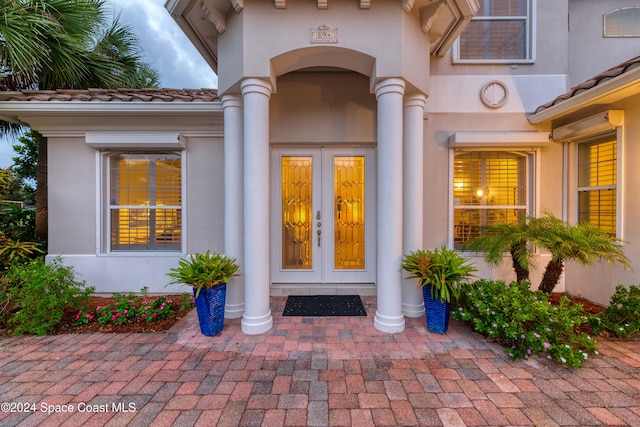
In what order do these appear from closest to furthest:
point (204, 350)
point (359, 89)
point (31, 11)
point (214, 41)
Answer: point (204, 350) < point (214, 41) < point (31, 11) < point (359, 89)

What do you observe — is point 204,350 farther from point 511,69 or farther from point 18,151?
point 18,151

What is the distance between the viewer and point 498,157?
4.44m

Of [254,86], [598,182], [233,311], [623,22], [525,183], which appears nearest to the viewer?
[254,86]

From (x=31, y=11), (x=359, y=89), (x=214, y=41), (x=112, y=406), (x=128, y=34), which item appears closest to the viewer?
(x=112, y=406)

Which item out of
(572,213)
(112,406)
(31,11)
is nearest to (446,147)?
(572,213)

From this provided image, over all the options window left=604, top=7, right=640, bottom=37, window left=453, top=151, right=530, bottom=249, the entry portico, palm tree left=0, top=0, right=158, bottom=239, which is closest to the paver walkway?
the entry portico

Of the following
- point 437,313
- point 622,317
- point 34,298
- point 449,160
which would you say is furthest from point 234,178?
point 622,317

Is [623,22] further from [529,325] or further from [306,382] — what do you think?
[306,382]

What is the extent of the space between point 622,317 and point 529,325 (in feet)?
4.45

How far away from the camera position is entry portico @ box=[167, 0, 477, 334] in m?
3.04

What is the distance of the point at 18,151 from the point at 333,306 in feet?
33.8

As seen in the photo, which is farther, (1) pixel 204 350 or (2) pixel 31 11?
(2) pixel 31 11

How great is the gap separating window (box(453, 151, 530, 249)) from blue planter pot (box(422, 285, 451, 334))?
170cm

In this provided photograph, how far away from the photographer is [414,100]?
136 inches
